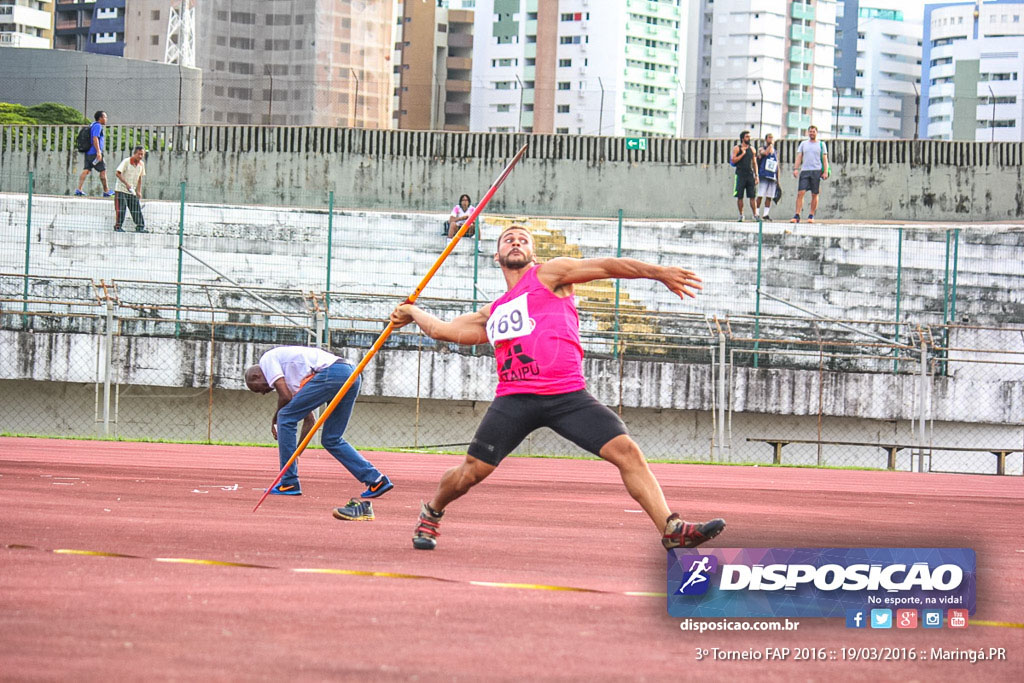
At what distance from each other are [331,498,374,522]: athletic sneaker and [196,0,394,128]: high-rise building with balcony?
2841 inches

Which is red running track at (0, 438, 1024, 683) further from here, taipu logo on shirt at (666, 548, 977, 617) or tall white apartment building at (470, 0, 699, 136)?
tall white apartment building at (470, 0, 699, 136)

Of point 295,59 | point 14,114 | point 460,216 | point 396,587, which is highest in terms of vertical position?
point 295,59

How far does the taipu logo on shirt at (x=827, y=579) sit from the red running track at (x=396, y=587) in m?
0.14

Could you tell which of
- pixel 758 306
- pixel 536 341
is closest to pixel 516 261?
pixel 536 341

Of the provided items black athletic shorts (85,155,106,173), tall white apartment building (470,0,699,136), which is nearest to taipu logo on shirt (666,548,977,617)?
black athletic shorts (85,155,106,173)

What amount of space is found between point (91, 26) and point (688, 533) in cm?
9981

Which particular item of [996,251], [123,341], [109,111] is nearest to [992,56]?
[109,111]

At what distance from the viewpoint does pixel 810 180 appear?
30109 millimetres

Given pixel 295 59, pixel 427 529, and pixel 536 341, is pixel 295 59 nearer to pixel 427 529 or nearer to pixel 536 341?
pixel 427 529

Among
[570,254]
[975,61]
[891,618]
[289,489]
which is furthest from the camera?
[975,61]

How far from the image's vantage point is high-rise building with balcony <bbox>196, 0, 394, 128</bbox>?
81.7 metres

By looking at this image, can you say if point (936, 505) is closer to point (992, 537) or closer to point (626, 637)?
point (992, 537)

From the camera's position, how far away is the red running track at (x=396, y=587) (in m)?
5.25

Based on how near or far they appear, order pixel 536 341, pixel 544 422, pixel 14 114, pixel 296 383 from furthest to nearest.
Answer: pixel 14 114, pixel 296 383, pixel 544 422, pixel 536 341
